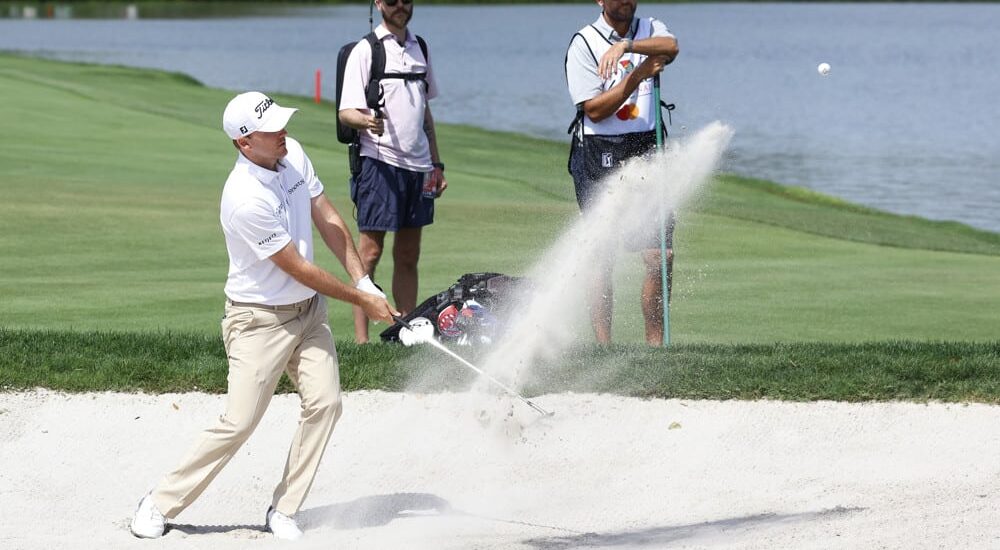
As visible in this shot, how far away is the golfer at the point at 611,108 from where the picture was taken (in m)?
8.18

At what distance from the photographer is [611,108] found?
812 cm

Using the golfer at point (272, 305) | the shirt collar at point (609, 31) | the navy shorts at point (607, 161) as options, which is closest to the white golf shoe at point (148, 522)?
the golfer at point (272, 305)

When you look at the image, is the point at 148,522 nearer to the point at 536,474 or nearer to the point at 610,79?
the point at 536,474

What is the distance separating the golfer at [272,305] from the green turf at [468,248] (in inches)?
136

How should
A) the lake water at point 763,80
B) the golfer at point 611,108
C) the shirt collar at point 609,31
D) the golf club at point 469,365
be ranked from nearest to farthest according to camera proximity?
the golf club at point 469,365, the golfer at point 611,108, the shirt collar at point 609,31, the lake water at point 763,80

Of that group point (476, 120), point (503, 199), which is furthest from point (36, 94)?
point (476, 120)

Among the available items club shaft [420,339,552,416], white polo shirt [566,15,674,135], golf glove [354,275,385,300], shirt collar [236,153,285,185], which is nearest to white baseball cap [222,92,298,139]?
shirt collar [236,153,285,185]

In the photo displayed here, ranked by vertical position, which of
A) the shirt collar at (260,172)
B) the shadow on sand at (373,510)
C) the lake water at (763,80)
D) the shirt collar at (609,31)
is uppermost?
the shirt collar at (609,31)

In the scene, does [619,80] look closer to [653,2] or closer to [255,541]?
[255,541]

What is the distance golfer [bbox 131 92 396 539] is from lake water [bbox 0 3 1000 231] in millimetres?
3172

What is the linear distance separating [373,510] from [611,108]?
107 inches

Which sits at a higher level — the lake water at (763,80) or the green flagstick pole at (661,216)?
the green flagstick pole at (661,216)

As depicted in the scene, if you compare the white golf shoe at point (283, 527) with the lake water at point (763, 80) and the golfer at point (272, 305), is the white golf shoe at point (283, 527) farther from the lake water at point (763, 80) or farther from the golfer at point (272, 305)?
the lake water at point (763, 80)

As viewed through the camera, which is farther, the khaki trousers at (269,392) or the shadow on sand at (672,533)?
the shadow on sand at (672,533)
